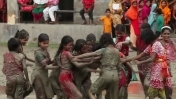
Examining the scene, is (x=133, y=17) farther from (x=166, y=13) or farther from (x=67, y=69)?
(x=67, y=69)

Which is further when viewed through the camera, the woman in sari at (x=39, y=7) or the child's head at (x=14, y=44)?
the woman in sari at (x=39, y=7)

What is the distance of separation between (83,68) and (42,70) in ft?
2.31

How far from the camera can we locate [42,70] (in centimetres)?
1054

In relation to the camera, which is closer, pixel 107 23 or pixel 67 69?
→ pixel 67 69

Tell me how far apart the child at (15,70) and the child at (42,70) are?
9.2 inches

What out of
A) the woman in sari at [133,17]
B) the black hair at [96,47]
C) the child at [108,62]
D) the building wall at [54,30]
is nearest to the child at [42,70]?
the child at [108,62]

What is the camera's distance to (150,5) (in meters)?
18.8

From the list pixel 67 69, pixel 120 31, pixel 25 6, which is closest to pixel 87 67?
pixel 67 69

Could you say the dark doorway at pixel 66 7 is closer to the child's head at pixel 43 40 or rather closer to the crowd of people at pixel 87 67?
the crowd of people at pixel 87 67

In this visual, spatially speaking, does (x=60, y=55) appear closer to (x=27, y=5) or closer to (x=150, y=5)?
(x=150, y=5)

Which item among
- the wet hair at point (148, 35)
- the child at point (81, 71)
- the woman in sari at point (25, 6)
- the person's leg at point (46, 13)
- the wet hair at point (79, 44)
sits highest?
the woman in sari at point (25, 6)

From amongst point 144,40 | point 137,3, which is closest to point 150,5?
point 137,3

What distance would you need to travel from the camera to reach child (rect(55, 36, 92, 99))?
10.2 metres

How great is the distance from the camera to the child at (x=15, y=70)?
1032 cm
